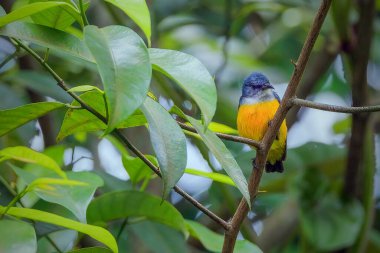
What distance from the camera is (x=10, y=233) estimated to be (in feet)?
3.82

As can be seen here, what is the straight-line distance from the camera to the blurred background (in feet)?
7.64

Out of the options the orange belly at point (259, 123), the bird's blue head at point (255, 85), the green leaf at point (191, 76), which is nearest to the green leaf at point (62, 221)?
the green leaf at point (191, 76)

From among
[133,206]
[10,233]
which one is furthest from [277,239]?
[10,233]

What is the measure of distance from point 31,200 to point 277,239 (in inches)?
44.8

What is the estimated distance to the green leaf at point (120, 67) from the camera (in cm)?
93

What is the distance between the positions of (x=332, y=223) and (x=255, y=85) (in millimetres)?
659

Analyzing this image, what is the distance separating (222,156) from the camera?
1.16 metres

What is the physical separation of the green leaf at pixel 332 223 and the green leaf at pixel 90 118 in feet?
4.73

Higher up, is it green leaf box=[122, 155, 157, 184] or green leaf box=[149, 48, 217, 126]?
green leaf box=[149, 48, 217, 126]

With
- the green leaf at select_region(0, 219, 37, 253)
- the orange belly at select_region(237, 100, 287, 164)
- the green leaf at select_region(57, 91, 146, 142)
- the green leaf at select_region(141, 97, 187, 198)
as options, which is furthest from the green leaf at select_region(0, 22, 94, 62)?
the orange belly at select_region(237, 100, 287, 164)

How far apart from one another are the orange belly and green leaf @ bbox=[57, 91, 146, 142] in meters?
0.98

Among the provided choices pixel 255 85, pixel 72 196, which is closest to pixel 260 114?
pixel 255 85

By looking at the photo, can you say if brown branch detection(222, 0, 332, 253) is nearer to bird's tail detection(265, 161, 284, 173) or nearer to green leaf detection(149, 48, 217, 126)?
green leaf detection(149, 48, 217, 126)

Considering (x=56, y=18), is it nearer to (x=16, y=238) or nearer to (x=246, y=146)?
(x=16, y=238)
